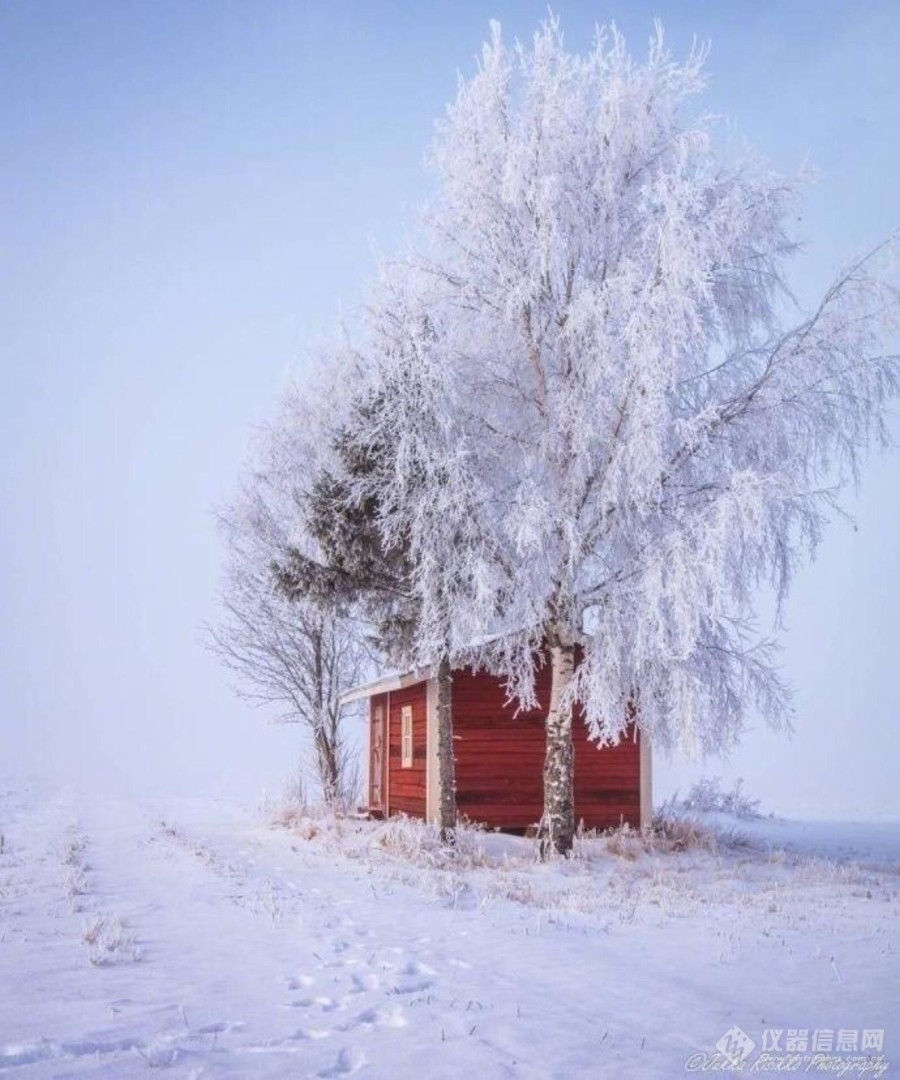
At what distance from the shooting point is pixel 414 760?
21422mm

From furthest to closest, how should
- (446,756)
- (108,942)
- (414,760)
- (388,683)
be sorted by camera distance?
1. (414,760)
2. (388,683)
3. (446,756)
4. (108,942)

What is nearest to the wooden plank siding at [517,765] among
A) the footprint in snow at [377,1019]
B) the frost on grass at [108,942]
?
the frost on grass at [108,942]

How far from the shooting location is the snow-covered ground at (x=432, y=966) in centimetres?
493

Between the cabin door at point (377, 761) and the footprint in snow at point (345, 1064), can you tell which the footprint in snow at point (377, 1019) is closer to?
the footprint in snow at point (345, 1064)

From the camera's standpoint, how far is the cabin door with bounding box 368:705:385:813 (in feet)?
81.8

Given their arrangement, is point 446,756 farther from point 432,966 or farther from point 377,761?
point 377,761

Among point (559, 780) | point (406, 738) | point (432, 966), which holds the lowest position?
point (432, 966)

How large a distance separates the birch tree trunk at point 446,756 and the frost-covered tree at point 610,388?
1652 mm

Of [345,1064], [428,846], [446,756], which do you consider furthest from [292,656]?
[345,1064]

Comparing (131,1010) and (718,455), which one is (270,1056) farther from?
(718,455)

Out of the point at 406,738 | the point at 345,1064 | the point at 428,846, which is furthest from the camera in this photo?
the point at 406,738

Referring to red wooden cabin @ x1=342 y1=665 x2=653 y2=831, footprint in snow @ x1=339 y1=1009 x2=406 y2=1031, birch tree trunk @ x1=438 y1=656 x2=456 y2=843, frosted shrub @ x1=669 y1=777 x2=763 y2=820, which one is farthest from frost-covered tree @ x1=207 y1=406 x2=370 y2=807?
footprint in snow @ x1=339 y1=1009 x2=406 y2=1031

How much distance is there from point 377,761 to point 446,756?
34.5 feet

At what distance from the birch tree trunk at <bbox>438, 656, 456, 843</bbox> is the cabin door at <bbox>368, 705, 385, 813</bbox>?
28.2 ft
